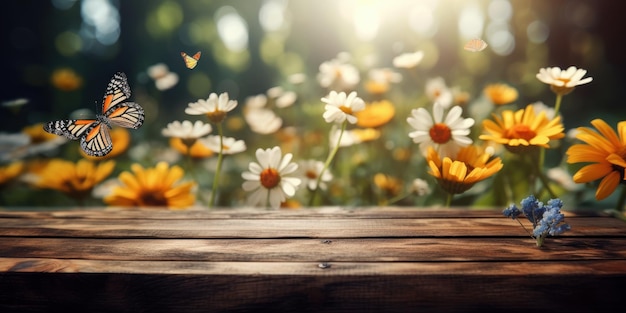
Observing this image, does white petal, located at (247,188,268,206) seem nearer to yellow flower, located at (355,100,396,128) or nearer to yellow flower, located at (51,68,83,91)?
yellow flower, located at (355,100,396,128)

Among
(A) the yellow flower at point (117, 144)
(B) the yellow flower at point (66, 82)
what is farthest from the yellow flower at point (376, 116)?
(B) the yellow flower at point (66, 82)

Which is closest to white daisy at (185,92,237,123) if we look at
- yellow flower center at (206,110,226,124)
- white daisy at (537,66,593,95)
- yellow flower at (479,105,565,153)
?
yellow flower center at (206,110,226,124)

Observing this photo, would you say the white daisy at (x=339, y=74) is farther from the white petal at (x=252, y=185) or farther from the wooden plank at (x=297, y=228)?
the wooden plank at (x=297, y=228)

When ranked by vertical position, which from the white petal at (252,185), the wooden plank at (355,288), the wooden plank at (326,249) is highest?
the white petal at (252,185)

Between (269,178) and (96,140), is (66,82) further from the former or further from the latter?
(269,178)

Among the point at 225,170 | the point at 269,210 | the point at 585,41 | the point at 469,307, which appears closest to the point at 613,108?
the point at 585,41

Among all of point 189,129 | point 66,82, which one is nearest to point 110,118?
point 189,129
